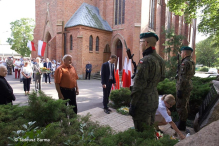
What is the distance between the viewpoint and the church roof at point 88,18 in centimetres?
1821

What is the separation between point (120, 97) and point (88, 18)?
14864 mm

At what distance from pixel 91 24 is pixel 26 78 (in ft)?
39.4

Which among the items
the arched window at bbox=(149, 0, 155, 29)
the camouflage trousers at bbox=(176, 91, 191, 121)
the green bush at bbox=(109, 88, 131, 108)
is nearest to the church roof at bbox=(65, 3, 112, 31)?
the arched window at bbox=(149, 0, 155, 29)

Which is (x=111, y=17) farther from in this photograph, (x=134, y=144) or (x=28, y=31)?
(x=28, y=31)

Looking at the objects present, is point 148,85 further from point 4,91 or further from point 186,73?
point 4,91

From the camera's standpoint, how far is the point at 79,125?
2.59 metres

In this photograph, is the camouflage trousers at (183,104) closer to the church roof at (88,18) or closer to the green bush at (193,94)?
the green bush at (193,94)

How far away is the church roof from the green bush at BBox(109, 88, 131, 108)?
1295 centimetres

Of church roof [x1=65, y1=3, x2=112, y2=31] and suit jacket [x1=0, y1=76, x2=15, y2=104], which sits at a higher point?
church roof [x1=65, y1=3, x2=112, y2=31]

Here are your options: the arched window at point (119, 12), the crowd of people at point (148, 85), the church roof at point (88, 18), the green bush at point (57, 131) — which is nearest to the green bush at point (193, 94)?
the crowd of people at point (148, 85)

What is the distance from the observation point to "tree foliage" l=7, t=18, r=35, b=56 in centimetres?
4353

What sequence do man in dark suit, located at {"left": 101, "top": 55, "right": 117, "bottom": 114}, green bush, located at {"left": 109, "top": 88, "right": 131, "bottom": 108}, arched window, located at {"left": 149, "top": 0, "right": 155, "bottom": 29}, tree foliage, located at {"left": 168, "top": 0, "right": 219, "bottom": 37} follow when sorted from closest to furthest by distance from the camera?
man in dark suit, located at {"left": 101, "top": 55, "right": 117, "bottom": 114} < green bush, located at {"left": 109, "top": 88, "right": 131, "bottom": 108} < tree foliage, located at {"left": 168, "top": 0, "right": 219, "bottom": 37} < arched window, located at {"left": 149, "top": 0, "right": 155, "bottom": 29}

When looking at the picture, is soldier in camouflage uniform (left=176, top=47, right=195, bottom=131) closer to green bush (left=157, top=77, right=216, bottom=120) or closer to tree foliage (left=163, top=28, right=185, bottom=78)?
green bush (left=157, top=77, right=216, bottom=120)

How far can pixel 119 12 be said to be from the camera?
20.3m
